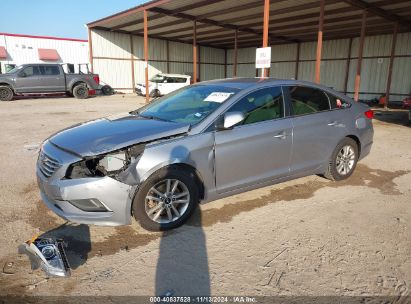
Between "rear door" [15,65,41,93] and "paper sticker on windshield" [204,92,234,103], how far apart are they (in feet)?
55.4

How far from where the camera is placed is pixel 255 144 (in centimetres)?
374

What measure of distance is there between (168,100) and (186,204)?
1732 mm

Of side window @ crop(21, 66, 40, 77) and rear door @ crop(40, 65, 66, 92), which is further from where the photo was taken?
rear door @ crop(40, 65, 66, 92)

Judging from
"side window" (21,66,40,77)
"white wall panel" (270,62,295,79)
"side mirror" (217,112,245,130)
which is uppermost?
"white wall panel" (270,62,295,79)

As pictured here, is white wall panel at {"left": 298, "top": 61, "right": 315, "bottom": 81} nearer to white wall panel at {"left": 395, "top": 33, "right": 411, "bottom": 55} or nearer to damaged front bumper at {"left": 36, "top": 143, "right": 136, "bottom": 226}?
white wall panel at {"left": 395, "top": 33, "right": 411, "bottom": 55}

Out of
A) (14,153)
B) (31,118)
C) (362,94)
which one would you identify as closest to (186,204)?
(14,153)

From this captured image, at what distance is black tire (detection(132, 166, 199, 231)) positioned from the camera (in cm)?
308

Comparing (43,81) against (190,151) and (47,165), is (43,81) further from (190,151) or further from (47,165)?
(190,151)

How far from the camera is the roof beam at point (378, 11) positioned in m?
14.1

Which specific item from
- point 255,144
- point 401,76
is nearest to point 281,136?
point 255,144

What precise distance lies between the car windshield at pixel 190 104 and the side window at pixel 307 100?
88 centimetres

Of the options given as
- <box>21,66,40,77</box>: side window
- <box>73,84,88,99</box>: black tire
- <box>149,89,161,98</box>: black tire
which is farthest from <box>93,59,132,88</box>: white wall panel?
<box>21,66,40,77</box>: side window

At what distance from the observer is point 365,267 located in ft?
8.97

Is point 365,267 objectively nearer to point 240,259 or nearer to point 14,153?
point 240,259
